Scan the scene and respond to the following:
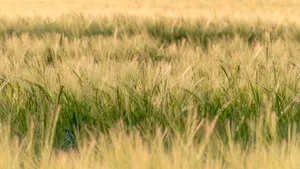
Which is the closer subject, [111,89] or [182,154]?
[182,154]

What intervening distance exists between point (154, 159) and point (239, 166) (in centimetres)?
13

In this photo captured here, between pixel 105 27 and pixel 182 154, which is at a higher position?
pixel 182 154

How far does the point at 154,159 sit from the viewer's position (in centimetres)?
81

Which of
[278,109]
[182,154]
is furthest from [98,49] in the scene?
[182,154]

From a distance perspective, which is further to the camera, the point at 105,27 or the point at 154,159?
the point at 105,27

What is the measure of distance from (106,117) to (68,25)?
261 cm

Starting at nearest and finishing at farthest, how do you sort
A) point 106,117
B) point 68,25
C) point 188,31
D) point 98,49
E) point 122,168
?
point 122,168
point 106,117
point 98,49
point 188,31
point 68,25

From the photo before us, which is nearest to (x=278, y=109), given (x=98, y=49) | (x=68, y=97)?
(x=68, y=97)

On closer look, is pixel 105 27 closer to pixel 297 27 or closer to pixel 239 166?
pixel 297 27

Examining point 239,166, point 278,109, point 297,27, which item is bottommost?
point 297,27

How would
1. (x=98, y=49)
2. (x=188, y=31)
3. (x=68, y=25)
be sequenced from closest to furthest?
(x=98, y=49) → (x=188, y=31) → (x=68, y=25)

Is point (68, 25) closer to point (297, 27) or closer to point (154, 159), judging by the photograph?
point (297, 27)

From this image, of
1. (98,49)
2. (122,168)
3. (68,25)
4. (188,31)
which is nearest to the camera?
(122,168)

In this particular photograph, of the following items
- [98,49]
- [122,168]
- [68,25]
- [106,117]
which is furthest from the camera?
[68,25]
